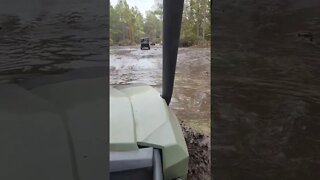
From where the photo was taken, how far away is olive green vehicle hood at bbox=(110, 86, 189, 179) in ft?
5.65

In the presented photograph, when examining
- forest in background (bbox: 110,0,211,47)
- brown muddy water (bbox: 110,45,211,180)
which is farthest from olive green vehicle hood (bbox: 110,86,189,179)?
forest in background (bbox: 110,0,211,47)

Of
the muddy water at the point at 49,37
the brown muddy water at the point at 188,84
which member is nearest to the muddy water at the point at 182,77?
the brown muddy water at the point at 188,84

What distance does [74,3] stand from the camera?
62cm

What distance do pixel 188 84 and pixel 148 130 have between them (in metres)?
1.18

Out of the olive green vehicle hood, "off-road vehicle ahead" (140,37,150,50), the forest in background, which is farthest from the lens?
"off-road vehicle ahead" (140,37,150,50)

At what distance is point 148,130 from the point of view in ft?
6.11

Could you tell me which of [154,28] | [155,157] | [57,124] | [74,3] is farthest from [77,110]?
[154,28]
